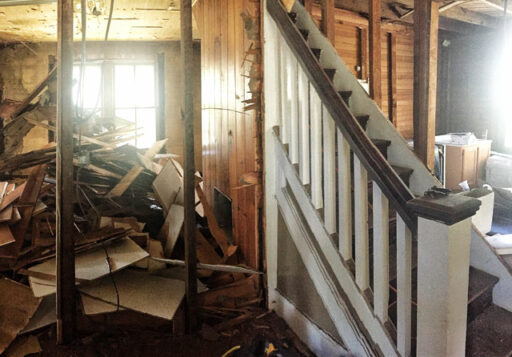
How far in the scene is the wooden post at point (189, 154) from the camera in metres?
2.28

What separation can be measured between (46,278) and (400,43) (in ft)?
19.8

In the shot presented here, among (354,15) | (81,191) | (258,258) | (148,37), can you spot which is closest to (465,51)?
(354,15)

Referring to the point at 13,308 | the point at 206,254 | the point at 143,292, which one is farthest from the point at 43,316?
the point at 206,254

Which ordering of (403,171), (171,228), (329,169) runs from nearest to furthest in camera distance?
1. (329,169)
2. (403,171)
3. (171,228)

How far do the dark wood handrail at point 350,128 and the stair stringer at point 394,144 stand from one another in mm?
977

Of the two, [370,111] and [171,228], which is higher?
[370,111]

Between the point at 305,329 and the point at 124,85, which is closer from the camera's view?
the point at 305,329

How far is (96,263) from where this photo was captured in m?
2.53

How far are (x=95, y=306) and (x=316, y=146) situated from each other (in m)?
1.77

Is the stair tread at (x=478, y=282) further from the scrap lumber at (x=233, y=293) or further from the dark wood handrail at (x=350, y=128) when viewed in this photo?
the scrap lumber at (x=233, y=293)

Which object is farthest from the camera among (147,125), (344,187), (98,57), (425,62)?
(147,125)

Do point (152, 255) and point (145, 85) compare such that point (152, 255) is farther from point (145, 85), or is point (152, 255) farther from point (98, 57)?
point (98, 57)

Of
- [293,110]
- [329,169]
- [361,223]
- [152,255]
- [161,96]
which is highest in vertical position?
[161,96]

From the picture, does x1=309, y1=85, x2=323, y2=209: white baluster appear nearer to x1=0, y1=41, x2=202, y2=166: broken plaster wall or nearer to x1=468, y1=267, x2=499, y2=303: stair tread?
x1=468, y1=267, x2=499, y2=303: stair tread
